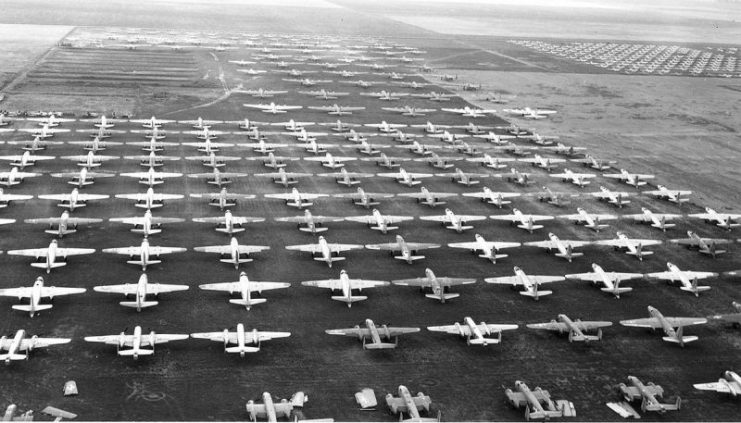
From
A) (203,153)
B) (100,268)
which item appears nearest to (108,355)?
(100,268)

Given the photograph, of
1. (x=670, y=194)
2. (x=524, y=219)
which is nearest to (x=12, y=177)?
(x=524, y=219)

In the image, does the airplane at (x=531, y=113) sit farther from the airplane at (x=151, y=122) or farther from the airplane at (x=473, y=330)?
the airplane at (x=473, y=330)

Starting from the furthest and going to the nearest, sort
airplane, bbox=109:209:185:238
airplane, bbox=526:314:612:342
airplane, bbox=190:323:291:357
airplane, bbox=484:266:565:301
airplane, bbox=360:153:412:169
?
airplane, bbox=360:153:412:169 < airplane, bbox=109:209:185:238 < airplane, bbox=484:266:565:301 < airplane, bbox=526:314:612:342 < airplane, bbox=190:323:291:357

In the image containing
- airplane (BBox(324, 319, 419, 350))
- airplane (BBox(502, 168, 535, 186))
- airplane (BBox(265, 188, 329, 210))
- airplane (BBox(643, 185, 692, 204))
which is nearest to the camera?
airplane (BBox(324, 319, 419, 350))

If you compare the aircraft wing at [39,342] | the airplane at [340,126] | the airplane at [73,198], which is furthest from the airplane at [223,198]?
the airplane at [340,126]

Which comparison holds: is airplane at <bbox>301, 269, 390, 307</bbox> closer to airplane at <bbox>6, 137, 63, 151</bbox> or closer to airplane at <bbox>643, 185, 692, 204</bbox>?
airplane at <bbox>643, 185, 692, 204</bbox>

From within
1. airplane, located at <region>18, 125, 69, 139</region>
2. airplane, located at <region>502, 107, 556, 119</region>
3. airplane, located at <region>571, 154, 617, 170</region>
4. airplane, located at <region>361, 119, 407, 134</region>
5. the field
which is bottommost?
the field

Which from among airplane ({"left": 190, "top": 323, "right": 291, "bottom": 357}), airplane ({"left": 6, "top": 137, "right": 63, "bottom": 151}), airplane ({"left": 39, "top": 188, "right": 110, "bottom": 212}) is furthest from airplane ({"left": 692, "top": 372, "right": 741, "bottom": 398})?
airplane ({"left": 6, "top": 137, "right": 63, "bottom": 151})

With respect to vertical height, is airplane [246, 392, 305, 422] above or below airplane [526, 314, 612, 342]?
below
